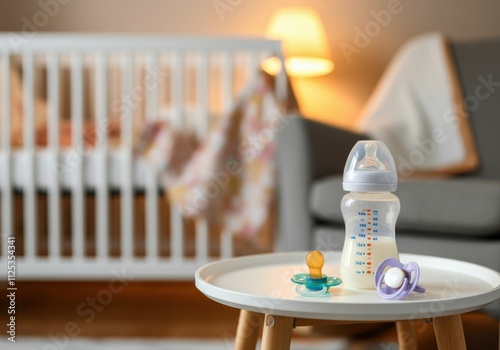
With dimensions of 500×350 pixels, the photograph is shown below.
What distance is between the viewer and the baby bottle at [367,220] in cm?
82

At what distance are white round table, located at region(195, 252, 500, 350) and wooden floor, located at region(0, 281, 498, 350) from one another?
2.01ft

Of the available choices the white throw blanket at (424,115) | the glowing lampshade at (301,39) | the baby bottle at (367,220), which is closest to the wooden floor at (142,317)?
the white throw blanket at (424,115)

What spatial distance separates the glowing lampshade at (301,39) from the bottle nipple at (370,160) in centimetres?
172

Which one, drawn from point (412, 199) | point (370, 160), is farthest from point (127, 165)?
point (370, 160)

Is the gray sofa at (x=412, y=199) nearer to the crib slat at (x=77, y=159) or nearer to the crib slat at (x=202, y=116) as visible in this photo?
the crib slat at (x=202, y=116)

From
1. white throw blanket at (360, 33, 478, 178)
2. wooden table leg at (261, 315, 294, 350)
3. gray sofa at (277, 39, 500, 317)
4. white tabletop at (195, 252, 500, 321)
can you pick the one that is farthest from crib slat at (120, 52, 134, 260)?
wooden table leg at (261, 315, 294, 350)

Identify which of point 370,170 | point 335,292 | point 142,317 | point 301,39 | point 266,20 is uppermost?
point 266,20

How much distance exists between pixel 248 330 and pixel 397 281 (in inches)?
8.9

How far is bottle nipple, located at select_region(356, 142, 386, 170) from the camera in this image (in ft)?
2.72

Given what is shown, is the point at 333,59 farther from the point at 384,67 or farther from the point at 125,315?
the point at 125,315

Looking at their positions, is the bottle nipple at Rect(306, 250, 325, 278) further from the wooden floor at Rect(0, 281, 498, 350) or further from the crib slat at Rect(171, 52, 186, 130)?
the crib slat at Rect(171, 52, 186, 130)

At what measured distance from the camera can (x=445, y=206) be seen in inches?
58.9

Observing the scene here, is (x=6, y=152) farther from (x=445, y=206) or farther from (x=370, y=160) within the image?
(x=370, y=160)

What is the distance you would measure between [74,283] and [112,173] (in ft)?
2.43
